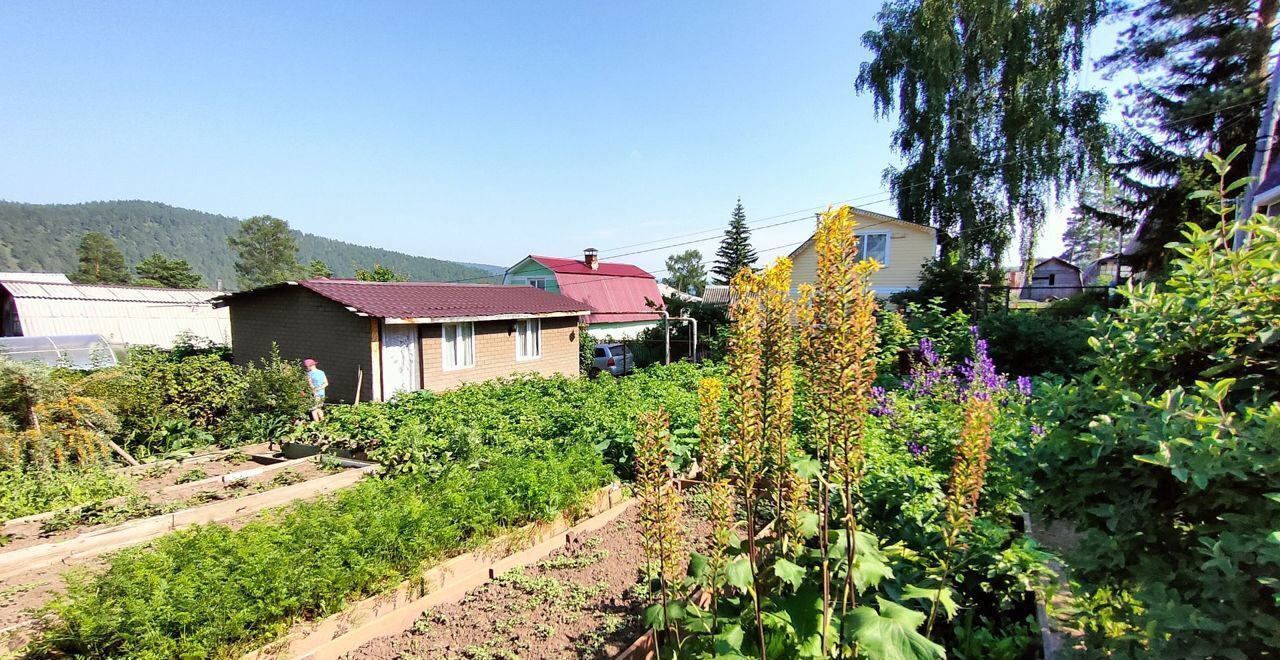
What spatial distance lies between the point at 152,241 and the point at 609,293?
182280mm

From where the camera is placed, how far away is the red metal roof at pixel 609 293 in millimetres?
27750

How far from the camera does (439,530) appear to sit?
3.84 metres

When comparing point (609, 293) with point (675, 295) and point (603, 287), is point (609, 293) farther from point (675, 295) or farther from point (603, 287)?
point (675, 295)

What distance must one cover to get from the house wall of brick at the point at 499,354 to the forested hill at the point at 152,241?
318ft

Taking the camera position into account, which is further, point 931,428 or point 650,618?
point 931,428

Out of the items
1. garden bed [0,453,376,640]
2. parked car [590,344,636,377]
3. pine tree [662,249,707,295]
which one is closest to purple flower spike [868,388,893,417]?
garden bed [0,453,376,640]

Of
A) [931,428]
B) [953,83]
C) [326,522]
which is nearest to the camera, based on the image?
[326,522]

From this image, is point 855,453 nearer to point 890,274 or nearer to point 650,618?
point 650,618

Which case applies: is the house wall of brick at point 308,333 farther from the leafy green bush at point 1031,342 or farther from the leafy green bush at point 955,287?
the leafy green bush at point 955,287

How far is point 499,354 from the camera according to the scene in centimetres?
1437

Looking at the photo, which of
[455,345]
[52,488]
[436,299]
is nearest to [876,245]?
[455,345]

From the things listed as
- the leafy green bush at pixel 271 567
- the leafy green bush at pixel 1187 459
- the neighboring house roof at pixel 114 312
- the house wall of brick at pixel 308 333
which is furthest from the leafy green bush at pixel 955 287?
the neighboring house roof at pixel 114 312

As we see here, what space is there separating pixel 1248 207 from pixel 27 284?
119 feet

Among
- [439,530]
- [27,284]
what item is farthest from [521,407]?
[27,284]
